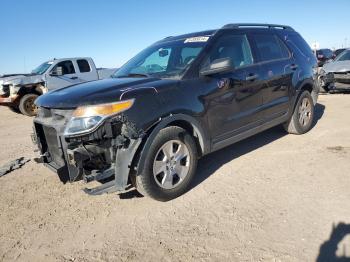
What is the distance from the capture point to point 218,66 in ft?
13.3

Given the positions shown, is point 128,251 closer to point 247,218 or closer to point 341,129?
point 247,218

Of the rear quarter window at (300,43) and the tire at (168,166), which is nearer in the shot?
the tire at (168,166)

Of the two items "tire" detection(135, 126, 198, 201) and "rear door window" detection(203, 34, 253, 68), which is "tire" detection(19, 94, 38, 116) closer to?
"rear door window" detection(203, 34, 253, 68)

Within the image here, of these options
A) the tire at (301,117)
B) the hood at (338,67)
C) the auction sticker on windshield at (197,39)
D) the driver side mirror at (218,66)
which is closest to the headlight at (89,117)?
the driver side mirror at (218,66)

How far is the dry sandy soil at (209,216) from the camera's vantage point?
2957mm

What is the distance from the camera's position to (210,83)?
13.7ft

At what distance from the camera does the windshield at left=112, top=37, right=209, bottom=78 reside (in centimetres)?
429

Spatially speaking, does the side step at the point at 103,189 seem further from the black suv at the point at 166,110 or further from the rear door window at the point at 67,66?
the rear door window at the point at 67,66

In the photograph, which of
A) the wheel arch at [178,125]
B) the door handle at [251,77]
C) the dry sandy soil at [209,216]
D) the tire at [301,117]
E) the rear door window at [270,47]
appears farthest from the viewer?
the tire at [301,117]

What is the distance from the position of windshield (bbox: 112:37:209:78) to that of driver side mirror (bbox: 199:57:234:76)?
26cm

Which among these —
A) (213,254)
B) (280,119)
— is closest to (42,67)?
(280,119)

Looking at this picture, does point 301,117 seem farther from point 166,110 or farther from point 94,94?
point 94,94

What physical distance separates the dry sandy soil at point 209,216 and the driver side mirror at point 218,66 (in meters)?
1.39

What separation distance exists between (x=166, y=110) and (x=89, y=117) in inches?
33.0
